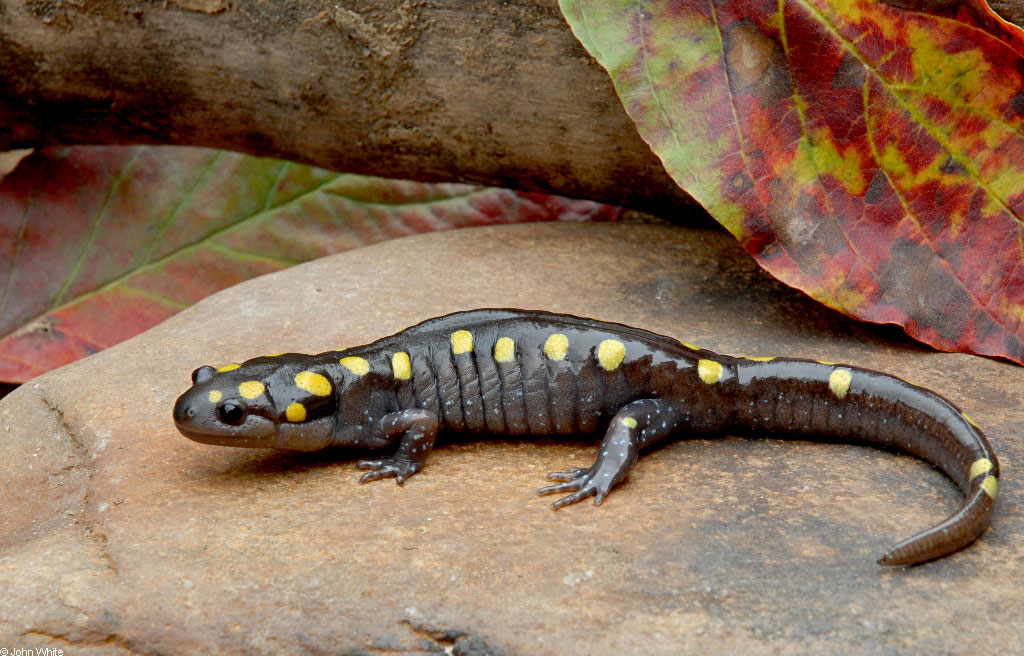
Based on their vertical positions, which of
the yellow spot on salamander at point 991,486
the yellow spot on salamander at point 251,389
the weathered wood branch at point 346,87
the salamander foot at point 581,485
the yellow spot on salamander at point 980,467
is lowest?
the yellow spot on salamander at point 991,486

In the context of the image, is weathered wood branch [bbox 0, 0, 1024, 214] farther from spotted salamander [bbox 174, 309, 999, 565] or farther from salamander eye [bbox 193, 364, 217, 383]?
salamander eye [bbox 193, 364, 217, 383]

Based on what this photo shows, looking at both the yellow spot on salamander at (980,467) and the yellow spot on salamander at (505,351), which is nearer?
the yellow spot on salamander at (980,467)

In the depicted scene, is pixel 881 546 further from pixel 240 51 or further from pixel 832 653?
pixel 240 51

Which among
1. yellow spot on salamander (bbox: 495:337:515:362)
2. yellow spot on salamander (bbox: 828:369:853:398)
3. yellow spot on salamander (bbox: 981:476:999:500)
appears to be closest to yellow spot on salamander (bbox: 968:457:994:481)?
yellow spot on salamander (bbox: 981:476:999:500)

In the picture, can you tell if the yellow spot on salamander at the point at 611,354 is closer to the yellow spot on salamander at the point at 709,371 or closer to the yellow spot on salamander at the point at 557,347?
the yellow spot on salamander at the point at 557,347

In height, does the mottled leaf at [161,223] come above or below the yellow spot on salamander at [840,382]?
above

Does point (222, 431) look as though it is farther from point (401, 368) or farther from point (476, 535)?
point (476, 535)

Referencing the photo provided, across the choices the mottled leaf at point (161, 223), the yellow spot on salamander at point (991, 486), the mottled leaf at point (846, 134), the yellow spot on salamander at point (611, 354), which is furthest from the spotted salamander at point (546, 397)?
the mottled leaf at point (161, 223)
